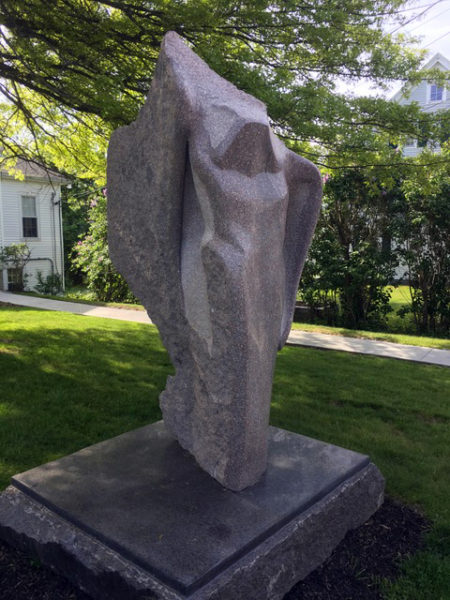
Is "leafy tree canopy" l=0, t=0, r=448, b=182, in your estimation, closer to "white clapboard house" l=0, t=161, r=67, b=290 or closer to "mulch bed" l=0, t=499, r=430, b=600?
"mulch bed" l=0, t=499, r=430, b=600

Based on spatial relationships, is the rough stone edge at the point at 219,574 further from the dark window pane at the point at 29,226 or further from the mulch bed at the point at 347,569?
the dark window pane at the point at 29,226

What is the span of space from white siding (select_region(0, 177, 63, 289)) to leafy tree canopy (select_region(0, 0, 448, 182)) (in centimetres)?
1208

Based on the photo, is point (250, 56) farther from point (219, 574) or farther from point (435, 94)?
point (435, 94)

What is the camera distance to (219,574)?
8.36ft

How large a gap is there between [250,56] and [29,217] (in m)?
15.1

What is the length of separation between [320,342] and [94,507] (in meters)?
6.32

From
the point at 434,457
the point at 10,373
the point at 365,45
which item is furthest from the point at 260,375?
the point at 365,45

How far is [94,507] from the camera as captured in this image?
9.91ft

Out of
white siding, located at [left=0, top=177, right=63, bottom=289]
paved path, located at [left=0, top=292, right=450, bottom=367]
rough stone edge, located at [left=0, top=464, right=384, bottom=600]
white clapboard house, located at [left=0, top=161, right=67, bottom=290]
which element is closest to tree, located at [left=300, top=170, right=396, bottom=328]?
paved path, located at [left=0, top=292, right=450, bottom=367]

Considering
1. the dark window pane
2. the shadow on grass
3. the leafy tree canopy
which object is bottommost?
the shadow on grass

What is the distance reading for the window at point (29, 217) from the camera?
62.2 ft

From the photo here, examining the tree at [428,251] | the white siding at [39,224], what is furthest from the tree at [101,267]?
the tree at [428,251]

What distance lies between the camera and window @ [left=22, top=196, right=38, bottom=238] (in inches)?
746

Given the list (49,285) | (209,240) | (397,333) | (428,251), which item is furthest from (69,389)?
(49,285)
